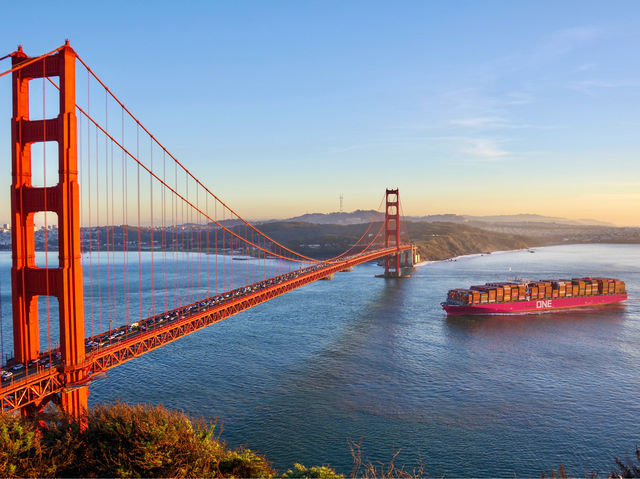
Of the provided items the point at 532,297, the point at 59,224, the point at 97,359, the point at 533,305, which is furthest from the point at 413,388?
the point at 532,297

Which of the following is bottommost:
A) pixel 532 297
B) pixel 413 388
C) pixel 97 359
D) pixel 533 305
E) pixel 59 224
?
pixel 413 388

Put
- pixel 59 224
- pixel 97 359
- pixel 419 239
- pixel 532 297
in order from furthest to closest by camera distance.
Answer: pixel 419 239, pixel 532 297, pixel 97 359, pixel 59 224

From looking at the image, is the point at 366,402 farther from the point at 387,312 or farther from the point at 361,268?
the point at 361,268

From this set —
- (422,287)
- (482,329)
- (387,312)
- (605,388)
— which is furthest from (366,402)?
(422,287)

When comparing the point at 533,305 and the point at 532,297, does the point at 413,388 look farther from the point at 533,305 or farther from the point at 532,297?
the point at 532,297

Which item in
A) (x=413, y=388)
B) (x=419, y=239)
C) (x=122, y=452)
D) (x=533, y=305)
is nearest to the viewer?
(x=122, y=452)

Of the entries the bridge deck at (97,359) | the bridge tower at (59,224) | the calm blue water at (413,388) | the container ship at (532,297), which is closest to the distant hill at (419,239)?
the container ship at (532,297)

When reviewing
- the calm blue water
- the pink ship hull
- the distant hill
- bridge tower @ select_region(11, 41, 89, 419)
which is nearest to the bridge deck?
bridge tower @ select_region(11, 41, 89, 419)

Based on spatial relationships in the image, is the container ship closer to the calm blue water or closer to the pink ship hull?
the pink ship hull
